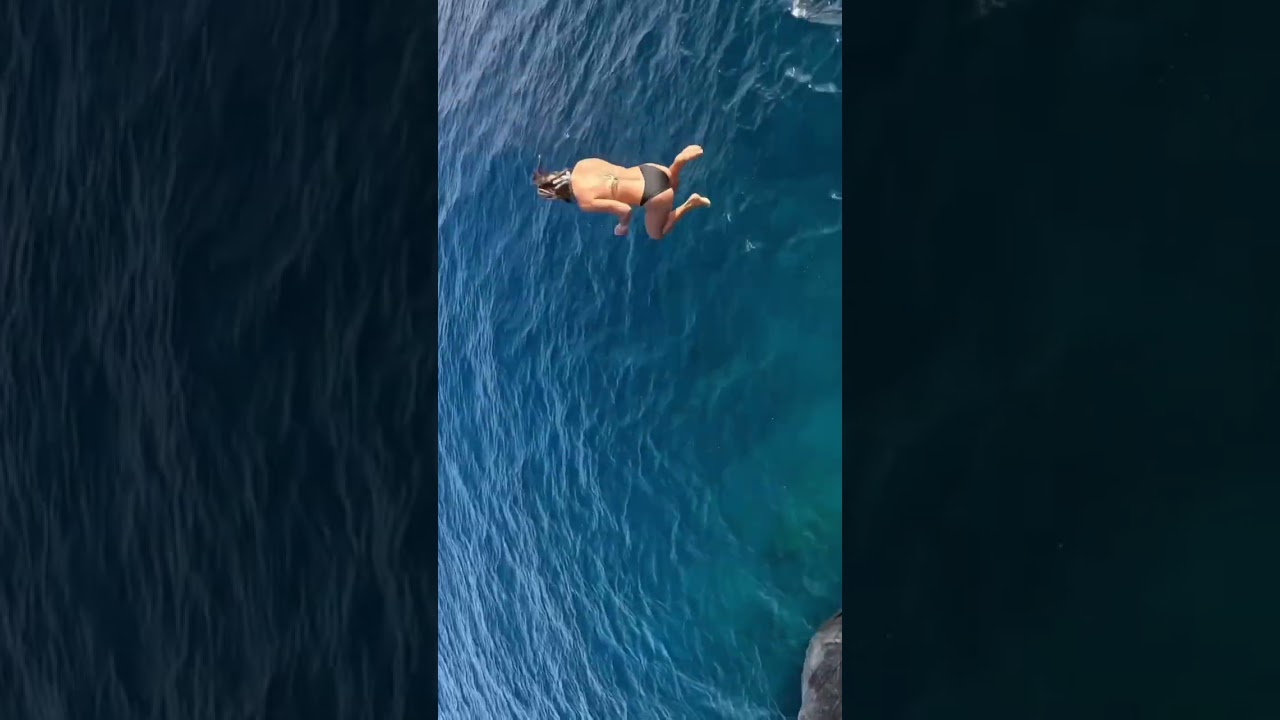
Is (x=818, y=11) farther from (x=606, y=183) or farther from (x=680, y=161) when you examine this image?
(x=606, y=183)

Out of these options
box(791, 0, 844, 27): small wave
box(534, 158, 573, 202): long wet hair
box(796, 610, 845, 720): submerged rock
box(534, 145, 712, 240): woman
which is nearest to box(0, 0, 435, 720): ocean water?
box(534, 158, 573, 202): long wet hair

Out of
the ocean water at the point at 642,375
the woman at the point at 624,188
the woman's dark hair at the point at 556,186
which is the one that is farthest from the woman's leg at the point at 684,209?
the woman's dark hair at the point at 556,186

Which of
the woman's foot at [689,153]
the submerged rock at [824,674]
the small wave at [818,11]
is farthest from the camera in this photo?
the woman's foot at [689,153]

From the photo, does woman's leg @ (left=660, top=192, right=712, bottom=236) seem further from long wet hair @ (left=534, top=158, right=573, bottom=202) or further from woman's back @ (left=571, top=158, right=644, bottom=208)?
long wet hair @ (left=534, top=158, right=573, bottom=202)

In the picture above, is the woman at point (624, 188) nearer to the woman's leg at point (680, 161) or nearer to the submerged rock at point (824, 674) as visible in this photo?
the woman's leg at point (680, 161)

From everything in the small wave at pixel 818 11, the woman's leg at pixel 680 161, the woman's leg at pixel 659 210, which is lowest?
the woman's leg at pixel 659 210
